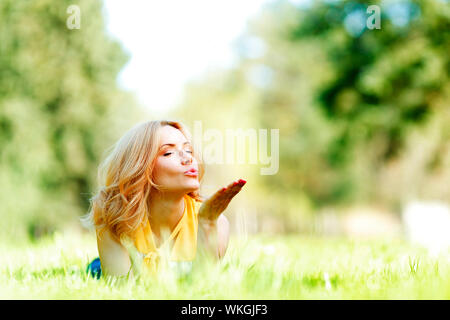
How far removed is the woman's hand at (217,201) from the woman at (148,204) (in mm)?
72

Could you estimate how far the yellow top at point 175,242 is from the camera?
244cm

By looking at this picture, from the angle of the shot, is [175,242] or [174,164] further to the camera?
[175,242]

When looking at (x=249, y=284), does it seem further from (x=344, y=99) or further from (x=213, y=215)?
(x=344, y=99)

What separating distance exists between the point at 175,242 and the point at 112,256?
34 cm

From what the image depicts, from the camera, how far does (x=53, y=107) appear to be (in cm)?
1330

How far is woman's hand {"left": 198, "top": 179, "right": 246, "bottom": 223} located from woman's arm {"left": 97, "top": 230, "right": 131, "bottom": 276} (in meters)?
0.47


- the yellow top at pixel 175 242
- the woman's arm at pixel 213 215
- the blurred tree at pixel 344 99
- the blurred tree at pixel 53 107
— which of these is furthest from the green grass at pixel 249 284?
the blurred tree at pixel 344 99

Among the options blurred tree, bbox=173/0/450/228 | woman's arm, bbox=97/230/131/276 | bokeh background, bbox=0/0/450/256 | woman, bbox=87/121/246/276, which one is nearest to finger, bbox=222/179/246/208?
woman, bbox=87/121/246/276

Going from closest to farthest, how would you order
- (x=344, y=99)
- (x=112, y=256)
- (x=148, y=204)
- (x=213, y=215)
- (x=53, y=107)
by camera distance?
(x=213, y=215)
(x=112, y=256)
(x=148, y=204)
(x=53, y=107)
(x=344, y=99)

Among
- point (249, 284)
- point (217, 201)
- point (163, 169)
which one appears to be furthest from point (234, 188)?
point (163, 169)

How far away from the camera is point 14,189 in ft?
38.8

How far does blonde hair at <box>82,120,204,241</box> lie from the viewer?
2.47 metres
